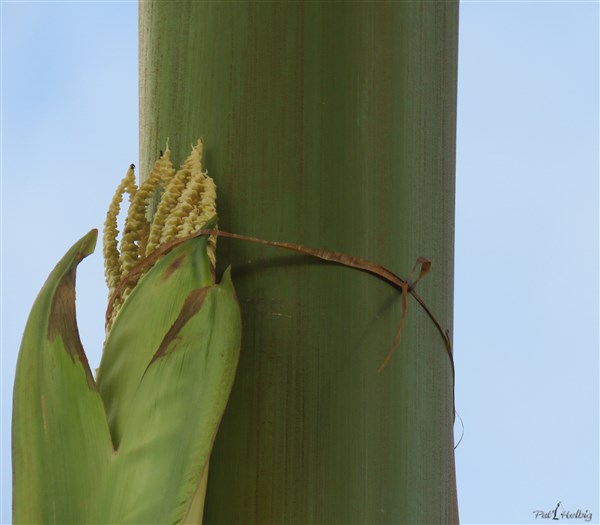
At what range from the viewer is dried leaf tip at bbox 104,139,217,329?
1.84 feet

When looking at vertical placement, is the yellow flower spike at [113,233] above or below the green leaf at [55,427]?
above

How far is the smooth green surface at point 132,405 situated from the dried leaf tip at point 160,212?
0.08ft

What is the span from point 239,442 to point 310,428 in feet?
0.13

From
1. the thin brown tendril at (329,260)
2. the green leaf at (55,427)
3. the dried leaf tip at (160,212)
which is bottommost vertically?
the green leaf at (55,427)

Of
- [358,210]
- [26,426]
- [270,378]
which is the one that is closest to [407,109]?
[358,210]

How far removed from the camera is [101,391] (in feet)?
1.77

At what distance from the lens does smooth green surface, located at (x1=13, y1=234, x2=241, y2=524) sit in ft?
1.62

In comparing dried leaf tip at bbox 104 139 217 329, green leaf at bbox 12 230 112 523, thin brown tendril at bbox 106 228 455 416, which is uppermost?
dried leaf tip at bbox 104 139 217 329

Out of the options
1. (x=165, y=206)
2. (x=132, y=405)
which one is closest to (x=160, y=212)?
(x=165, y=206)

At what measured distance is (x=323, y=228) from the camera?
0.56m

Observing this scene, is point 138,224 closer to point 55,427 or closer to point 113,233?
point 113,233

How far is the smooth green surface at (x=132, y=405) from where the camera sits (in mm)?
493

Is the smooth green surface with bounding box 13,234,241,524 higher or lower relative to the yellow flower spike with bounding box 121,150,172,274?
lower

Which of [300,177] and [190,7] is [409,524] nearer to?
[300,177]
